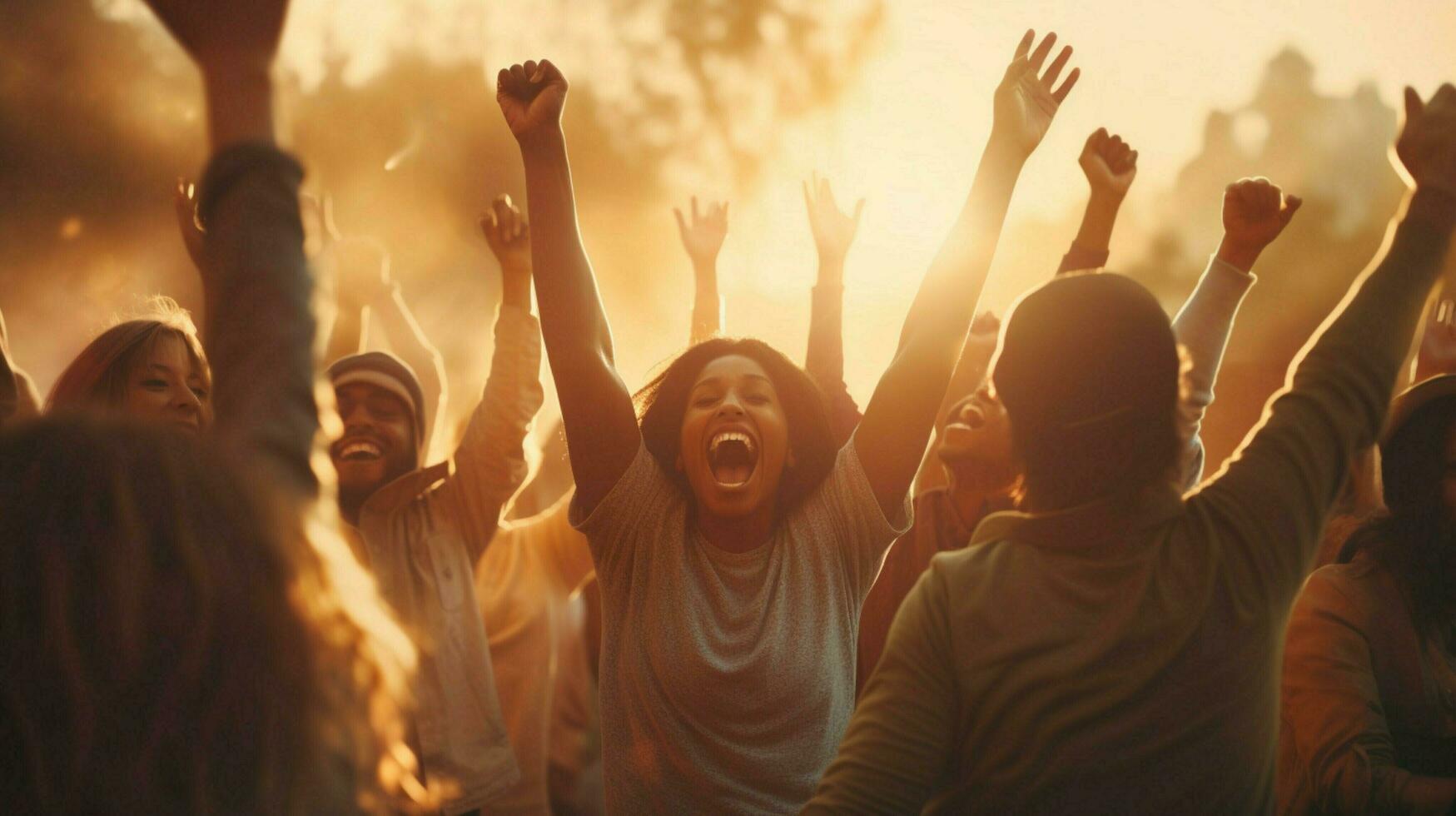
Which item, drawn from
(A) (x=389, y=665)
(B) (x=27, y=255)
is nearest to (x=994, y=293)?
(B) (x=27, y=255)

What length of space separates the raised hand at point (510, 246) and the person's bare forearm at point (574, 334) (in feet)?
4.29

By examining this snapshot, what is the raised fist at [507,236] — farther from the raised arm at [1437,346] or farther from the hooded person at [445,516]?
the raised arm at [1437,346]

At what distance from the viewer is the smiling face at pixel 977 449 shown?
4.04 metres

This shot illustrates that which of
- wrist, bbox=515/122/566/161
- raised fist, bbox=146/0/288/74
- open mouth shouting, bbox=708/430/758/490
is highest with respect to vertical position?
wrist, bbox=515/122/566/161

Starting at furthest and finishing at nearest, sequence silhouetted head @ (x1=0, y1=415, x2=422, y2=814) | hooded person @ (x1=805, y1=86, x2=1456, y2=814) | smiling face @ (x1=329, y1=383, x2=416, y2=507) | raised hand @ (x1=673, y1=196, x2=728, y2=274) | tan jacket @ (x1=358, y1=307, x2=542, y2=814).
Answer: raised hand @ (x1=673, y1=196, x2=728, y2=274)
smiling face @ (x1=329, y1=383, x2=416, y2=507)
tan jacket @ (x1=358, y1=307, x2=542, y2=814)
hooded person @ (x1=805, y1=86, x2=1456, y2=814)
silhouetted head @ (x1=0, y1=415, x2=422, y2=814)

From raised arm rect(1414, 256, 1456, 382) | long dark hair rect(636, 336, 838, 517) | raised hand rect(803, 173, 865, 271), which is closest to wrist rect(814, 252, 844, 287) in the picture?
A: raised hand rect(803, 173, 865, 271)

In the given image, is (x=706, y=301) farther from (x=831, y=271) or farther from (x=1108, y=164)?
(x=1108, y=164)

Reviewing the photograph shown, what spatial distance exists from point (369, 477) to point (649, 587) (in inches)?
67.2

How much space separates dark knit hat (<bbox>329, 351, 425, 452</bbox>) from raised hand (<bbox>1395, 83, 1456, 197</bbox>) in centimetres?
315

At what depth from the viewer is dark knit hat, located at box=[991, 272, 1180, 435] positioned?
1.77 m

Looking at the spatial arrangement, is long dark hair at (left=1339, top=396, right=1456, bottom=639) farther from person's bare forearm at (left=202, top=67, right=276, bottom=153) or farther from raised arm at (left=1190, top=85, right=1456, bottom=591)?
person's bare forearm at (left=202, top=67, right=276, bottom=153)

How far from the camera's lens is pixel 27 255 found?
12977 mm

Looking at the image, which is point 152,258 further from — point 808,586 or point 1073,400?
point 1073,400

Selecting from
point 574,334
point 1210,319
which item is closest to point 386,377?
point 574,334
